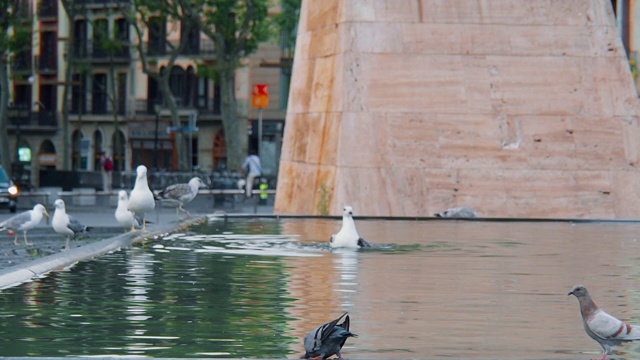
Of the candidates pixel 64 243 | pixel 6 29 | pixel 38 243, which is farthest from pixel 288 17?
pixel 64 243

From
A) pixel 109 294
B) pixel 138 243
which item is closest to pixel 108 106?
pixel 138 243

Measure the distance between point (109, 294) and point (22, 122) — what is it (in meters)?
81.9

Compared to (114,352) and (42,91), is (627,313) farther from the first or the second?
(42,91)

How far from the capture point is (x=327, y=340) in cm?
847

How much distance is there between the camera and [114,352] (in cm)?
897

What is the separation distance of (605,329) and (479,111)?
15360mm

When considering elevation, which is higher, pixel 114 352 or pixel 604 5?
pixel 604 5

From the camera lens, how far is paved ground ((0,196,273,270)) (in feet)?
67.8

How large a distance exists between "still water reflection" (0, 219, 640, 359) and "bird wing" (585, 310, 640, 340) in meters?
0.23

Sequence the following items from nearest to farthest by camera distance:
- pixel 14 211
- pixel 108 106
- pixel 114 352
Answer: pixel 114 352 → pixel 14 211 → pixel 108 106

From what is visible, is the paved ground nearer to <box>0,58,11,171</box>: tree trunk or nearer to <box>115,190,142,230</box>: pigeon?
<box>115,190,142,230</box>: pigeon

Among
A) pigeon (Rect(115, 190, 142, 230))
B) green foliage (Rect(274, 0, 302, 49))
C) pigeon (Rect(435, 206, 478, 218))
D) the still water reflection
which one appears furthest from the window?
the still water reflection

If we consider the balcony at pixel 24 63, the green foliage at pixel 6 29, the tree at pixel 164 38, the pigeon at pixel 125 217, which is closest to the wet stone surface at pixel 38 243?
the pigeon at pixel 125 217

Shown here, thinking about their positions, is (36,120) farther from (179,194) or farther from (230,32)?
(179,194)
